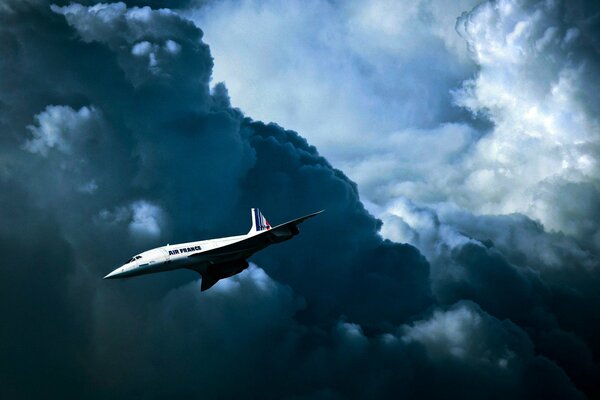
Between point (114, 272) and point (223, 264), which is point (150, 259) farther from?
point (223, 264)

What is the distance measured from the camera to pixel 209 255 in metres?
78.1

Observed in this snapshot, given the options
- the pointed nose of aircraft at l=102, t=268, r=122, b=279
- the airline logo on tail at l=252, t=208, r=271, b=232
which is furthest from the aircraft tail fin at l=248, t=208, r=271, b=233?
the pointed nose of aircraft at l=102, t=268, r=122, b=279

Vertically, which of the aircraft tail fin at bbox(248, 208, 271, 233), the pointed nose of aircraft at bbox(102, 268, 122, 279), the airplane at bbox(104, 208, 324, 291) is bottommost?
the pointed nose of aircraft at bbox(102, 268, 122, 279)

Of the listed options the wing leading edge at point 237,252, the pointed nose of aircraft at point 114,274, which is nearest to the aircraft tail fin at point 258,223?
the wing leading edge at point 237,252

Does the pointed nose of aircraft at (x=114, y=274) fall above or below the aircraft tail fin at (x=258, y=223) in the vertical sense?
below

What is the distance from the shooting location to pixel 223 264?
82750 mm

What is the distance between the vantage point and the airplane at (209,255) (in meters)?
71.9

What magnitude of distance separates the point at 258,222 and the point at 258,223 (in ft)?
0.67

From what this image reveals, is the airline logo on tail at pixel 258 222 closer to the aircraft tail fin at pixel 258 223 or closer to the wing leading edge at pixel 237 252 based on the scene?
the aircraft tail fin at pixel 258 223

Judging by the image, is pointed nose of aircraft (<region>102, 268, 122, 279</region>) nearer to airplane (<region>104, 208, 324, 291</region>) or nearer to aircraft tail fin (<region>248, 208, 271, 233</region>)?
airplane (<region>104, 208, 324, 291</region>)

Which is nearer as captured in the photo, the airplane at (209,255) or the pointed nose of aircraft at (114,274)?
the pointed nose of aircraft at (114,274)

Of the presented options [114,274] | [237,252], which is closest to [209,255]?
[237,252]

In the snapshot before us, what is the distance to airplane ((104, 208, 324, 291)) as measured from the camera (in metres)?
71.9

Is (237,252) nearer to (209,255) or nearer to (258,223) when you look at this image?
(209,255)
